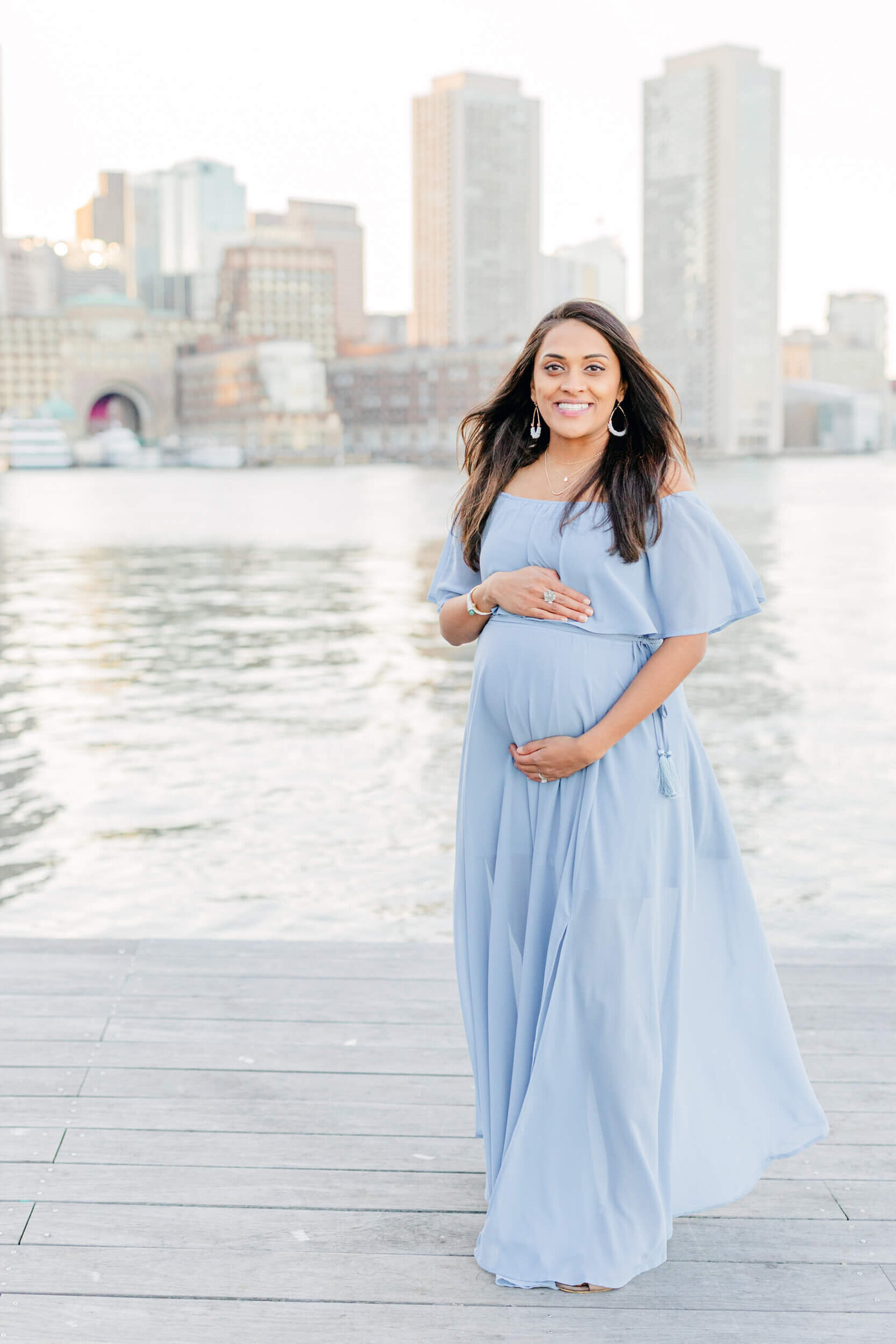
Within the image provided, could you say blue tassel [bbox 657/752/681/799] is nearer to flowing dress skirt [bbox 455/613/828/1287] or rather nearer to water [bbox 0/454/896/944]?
flowing dress skirt [bbox 455/613/828/1287]

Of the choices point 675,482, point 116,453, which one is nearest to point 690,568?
point 675,482

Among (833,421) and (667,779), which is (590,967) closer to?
(667,779)

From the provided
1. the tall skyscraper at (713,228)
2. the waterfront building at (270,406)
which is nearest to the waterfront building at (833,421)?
the tall skyscraper at (713,228)

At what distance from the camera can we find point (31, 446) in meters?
113

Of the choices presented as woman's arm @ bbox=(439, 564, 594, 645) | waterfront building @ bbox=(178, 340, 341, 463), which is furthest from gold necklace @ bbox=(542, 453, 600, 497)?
waterfront building @ bbox=(178, 340, 341, 463)

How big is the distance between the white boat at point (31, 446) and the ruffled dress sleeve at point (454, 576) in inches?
4565

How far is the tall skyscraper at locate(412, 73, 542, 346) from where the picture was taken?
612 feet

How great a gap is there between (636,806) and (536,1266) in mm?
718

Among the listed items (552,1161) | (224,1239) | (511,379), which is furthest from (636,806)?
(224,1239)

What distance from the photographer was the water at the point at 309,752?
666 centimetres

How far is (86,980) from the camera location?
3529mm

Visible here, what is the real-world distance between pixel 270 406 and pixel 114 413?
30.8 meters

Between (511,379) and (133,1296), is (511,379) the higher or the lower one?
the higher one

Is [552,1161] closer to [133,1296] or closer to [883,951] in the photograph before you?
[133,1296]
